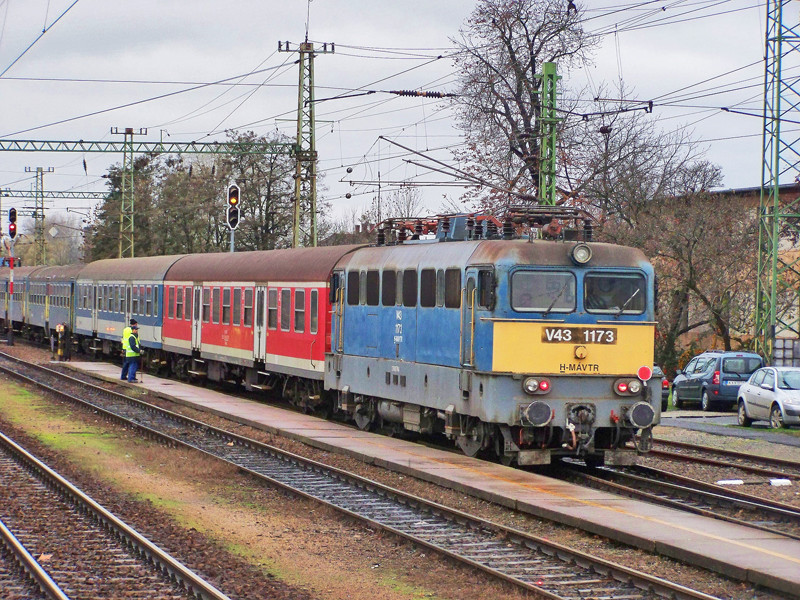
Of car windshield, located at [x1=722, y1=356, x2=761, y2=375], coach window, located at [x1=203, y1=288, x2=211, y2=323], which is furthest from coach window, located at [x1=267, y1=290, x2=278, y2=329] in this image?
car windshield, located at [x1=722, y1=356, x2=761, y2=375]

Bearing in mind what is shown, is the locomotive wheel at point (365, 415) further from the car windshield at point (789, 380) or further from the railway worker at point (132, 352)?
the railway worker at point (132, 352)

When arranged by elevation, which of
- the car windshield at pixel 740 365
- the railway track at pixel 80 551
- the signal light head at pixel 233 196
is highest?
the signal light head at pixel 233 196

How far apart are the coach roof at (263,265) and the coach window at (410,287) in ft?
Answer: 11.8

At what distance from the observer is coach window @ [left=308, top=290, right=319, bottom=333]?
76.1 feet

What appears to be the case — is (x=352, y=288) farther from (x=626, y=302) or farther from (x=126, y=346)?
(x=126, y=346)

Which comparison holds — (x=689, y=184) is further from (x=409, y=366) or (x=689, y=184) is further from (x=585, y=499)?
(x=585, y=499)

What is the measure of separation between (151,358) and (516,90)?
629 inches

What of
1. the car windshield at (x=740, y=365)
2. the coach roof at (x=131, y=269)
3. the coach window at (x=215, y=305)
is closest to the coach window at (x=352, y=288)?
the coach window at (x=215, y=305)

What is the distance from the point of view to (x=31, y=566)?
10.4m

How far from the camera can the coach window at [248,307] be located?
91.3ft

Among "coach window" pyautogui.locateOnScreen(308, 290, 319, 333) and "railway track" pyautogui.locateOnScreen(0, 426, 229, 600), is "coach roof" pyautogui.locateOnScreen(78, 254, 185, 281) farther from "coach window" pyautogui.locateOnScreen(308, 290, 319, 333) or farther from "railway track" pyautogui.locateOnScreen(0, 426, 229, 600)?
"railway track" pyautogui.locateOnScreen(0, 426, 229, 600)

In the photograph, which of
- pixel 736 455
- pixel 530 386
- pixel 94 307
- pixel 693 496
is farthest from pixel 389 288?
pixel 94 307

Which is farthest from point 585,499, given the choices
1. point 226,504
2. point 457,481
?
point 226,504

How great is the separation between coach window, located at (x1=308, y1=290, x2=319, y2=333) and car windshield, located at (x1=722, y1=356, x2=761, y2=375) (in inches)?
522
